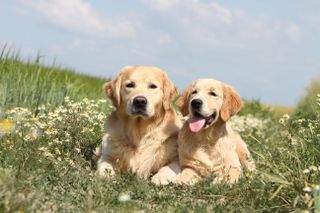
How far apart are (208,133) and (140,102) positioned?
83 centimetres

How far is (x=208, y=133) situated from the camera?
617 cm

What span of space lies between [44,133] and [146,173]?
1.34 meters

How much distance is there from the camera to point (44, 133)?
264 inches

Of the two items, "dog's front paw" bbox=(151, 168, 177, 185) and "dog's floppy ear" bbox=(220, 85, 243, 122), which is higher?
"dog's floppy ear" bbox=(220, 85, 243, 122)

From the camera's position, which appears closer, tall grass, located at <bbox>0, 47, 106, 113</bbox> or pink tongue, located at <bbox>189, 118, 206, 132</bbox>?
pink tongue, located at <bbox>189, 118, 206, 132</bbox>

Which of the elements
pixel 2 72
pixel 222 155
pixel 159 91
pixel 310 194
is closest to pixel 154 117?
pixel 159 91

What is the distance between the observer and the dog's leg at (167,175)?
5.77 metres

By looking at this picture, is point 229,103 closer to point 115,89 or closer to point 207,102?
point 207,102

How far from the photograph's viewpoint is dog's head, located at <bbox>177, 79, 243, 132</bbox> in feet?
19.5

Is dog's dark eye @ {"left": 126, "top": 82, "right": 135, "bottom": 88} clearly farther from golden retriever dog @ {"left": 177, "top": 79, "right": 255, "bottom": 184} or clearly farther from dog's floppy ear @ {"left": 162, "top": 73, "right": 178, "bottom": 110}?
golden retriever dog @ {"left": 177, "top": 79, "right": 255, "bottom": 184}

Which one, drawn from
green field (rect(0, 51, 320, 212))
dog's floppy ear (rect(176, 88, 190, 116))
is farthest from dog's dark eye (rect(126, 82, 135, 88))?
green field (rect(0, 51, 320, 212))

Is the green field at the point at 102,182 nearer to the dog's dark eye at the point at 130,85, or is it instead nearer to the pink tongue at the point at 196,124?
the pink tongue at the point at 196,124

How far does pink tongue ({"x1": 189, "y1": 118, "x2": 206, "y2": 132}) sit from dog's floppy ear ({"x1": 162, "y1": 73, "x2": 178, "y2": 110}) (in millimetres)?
317

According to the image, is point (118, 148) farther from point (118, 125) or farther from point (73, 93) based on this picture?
point (73, 93)
